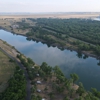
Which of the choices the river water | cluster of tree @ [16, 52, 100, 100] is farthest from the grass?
the river water

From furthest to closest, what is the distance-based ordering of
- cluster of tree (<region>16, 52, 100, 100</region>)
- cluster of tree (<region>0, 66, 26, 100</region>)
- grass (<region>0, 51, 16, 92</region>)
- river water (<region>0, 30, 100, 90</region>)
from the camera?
river water (<region>0, 30, 100, 90</region>)
grass (<region>0, 51, 16, 92</region>)
cluster of tree (<region>16, 52, 100, 100</region>)
cluster of tree (<region>0, 66, 26, 100</region>)

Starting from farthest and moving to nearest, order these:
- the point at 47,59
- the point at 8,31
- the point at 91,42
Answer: the point at 8,31 → the point at 91,42 → the point at 47,59

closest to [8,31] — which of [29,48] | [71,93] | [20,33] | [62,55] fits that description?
[20,33]

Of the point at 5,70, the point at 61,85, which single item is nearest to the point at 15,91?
the point at 61,85

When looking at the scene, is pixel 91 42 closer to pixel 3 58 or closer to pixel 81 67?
pixel 81 67

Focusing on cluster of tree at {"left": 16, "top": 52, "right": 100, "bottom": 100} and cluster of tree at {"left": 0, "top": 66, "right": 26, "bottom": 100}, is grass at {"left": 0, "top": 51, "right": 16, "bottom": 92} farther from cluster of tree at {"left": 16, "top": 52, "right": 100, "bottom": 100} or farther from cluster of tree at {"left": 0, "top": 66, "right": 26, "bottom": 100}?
cluster of tree at {"left": 16, "top": 52, "right": 100, "bottom": 100}

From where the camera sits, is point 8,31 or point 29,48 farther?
point 8,31

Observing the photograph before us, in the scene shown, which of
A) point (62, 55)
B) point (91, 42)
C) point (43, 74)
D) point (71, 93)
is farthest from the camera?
point (91, 42)

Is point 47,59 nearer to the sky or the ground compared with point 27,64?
nearer to the ground

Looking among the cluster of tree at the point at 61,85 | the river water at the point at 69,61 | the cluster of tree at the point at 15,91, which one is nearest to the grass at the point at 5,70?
the cluster of tree at the point at 15,91
